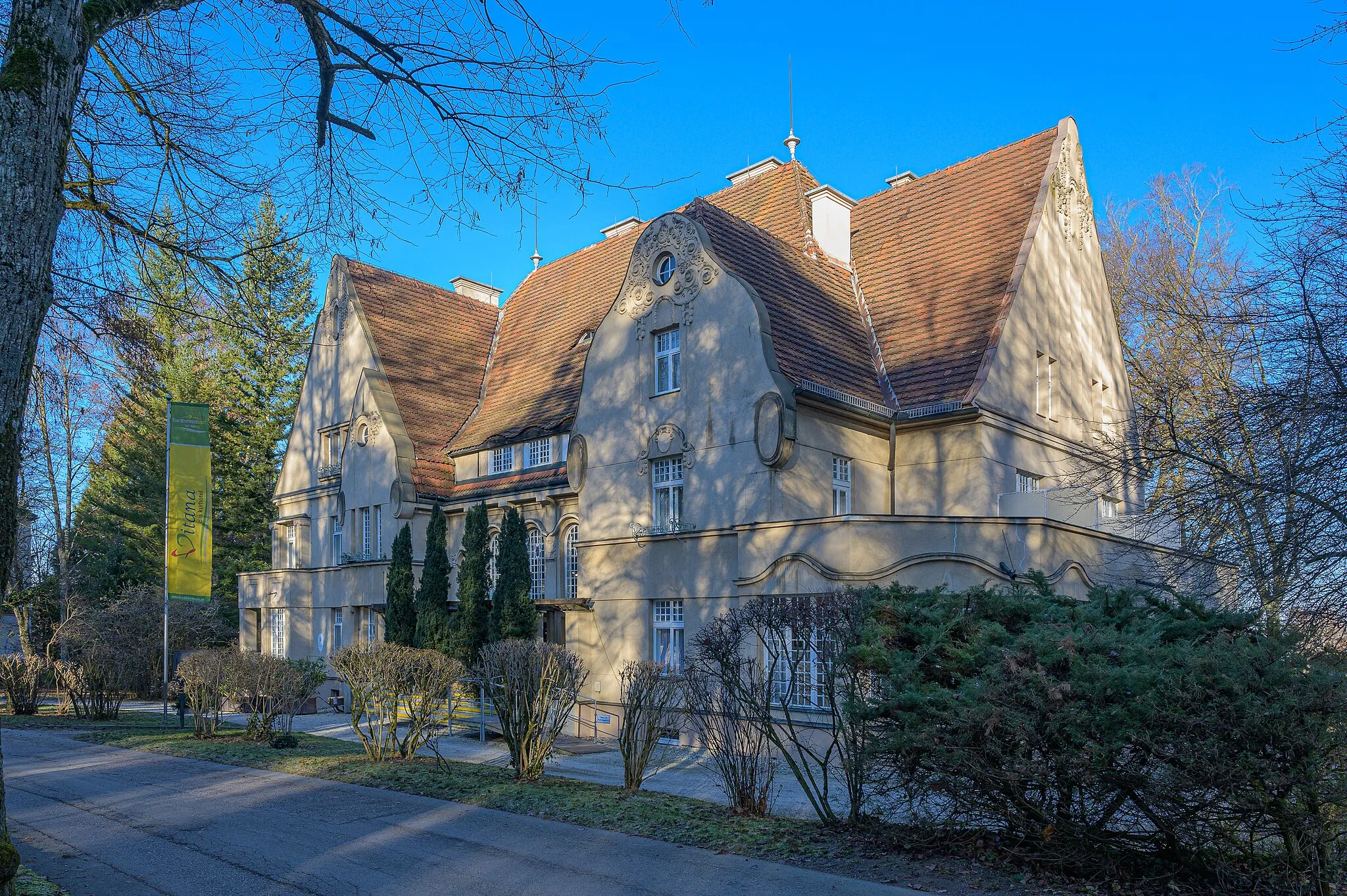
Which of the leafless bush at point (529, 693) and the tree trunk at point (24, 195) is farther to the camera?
the leafless bush at point (529, 693)

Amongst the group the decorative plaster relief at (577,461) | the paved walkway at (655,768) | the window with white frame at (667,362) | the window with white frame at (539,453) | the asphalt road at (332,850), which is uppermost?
the window with white frame at (667,362)

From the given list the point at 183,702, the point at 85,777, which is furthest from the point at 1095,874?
the point at 183,702

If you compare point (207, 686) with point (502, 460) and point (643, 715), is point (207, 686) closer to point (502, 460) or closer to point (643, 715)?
point (502, 460)

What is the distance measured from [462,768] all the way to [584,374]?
1103 centimetres

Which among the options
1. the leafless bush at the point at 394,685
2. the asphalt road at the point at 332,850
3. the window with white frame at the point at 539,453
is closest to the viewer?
the asphalt road at the point at 332,850

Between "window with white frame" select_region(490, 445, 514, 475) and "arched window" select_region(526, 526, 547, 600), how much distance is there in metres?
2.31

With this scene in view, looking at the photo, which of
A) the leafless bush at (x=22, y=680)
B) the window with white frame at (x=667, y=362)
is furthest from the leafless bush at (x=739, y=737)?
the leafless bush at (x=22, y=680)

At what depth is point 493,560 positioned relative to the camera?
94.6 ft

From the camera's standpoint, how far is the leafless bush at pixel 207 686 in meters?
20.5

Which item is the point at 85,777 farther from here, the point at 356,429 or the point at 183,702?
the point at 356,429

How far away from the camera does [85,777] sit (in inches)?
610

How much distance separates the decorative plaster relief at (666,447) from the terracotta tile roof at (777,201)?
24.3 ft

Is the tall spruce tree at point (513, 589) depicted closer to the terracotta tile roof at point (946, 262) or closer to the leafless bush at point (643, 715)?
the terracotta tile roof at point (946, 262)

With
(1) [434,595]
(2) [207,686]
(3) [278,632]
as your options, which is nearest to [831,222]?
(1) [434,595]
